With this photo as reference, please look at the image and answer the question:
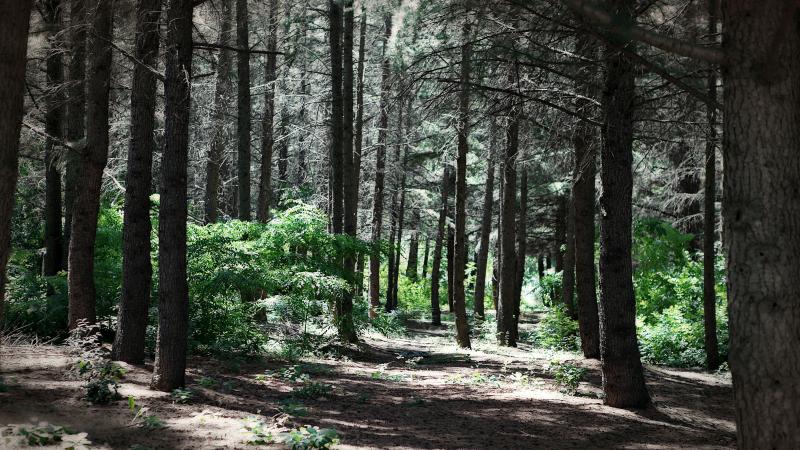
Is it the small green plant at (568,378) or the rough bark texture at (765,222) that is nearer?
the rough bark texture at (765,222)

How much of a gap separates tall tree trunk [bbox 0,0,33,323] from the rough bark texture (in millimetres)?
5069

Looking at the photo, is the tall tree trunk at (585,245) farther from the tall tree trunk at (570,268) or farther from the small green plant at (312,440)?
the small green plant at (312,440)

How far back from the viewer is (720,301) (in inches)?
659

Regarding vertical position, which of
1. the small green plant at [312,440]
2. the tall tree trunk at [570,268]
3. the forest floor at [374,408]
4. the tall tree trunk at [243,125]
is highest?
the tall tree trunk at [243,125]

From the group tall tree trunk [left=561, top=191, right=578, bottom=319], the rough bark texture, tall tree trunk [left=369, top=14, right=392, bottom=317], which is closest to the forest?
the rough bark texture

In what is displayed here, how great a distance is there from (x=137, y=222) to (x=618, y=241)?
20.2ft

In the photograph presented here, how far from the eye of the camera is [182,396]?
7137 mm

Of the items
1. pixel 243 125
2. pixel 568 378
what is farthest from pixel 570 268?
pixel 243 125

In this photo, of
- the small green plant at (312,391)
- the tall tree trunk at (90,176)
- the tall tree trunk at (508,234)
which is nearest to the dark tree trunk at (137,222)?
the tall tree trunk at (90,176)

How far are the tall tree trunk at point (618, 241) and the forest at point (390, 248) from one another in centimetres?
3

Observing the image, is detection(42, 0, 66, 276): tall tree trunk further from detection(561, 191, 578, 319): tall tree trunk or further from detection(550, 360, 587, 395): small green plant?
detection(561, 191, 578, 319): tall tree trunk

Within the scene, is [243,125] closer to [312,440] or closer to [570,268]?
[570,268]

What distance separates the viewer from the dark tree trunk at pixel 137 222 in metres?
8.30

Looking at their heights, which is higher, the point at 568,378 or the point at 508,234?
the point at 508,234
